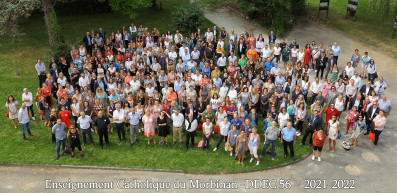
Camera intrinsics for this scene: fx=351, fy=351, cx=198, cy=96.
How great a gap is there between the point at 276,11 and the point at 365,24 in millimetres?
7862

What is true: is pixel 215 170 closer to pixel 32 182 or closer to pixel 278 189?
pixel 278 189

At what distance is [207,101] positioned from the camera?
49.0 feet

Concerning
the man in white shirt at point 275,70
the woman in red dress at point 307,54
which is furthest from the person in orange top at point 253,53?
the woman in red dress at point 307,54

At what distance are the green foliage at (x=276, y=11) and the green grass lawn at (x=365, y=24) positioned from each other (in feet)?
11.8

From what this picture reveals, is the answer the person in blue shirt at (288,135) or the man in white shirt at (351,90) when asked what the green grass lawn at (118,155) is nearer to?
the person in blue shirt at (288,135)

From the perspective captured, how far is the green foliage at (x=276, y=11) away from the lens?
23.1 metres

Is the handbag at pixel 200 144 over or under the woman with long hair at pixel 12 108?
under

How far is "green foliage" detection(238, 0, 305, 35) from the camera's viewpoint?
2314cm

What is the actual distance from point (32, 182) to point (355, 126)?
12.0 meters

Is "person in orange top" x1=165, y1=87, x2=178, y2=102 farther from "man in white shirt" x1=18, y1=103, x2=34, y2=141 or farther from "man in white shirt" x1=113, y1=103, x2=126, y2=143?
"man in white shirt" x1=18, y1=103, x2=34, y2=141

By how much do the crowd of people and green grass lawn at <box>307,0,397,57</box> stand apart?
620 centimetres

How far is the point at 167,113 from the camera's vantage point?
1410 centimetres

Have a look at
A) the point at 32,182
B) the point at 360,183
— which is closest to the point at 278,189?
the point at 360,183

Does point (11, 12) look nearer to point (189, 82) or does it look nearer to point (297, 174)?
point (189, 82)
